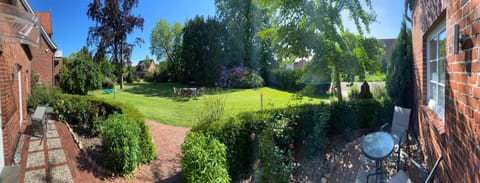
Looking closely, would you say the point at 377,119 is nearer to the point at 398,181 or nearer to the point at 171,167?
the point at 398,181

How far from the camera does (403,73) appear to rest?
20.5 ft

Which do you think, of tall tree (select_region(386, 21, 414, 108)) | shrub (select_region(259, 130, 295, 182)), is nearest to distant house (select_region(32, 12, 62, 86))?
shrub (select_region(259, 130, 295, 182))

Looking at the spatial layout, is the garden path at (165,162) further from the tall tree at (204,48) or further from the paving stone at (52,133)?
the tall tree at (204,48)

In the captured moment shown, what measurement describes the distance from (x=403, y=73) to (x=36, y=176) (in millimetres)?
7447

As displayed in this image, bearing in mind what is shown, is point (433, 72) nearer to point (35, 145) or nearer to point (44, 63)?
point (35, 145)

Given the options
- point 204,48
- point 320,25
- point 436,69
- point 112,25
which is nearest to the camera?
point 436,69

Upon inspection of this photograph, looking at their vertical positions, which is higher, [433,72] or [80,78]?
[80,78]

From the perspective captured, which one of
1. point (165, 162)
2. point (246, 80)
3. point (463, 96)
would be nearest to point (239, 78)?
point (246, 80)

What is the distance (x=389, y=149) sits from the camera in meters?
→ 3.04

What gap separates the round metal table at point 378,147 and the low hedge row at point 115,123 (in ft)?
11.1

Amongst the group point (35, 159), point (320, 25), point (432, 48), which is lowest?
point (35, 159)

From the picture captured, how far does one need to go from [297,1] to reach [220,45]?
16.8 m

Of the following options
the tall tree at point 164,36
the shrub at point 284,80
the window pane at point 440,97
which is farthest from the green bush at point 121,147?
the tall tree at point 164,36

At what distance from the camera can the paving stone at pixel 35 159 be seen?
3.69 m
